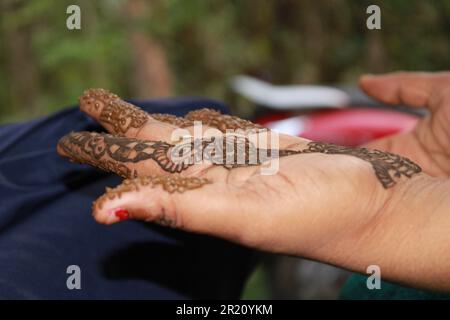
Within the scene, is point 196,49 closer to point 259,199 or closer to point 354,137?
point 354,137

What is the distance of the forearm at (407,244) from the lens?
84cm

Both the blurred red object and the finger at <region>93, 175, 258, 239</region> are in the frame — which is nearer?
→ the finger at <region>93, 175, 258, 239</region>

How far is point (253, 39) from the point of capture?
5020 millimetres

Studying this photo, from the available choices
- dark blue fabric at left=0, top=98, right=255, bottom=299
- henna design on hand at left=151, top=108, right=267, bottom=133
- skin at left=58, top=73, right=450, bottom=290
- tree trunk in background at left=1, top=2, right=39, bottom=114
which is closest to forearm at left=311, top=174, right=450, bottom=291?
skin at left=58, top=73, right=450, bottom=290

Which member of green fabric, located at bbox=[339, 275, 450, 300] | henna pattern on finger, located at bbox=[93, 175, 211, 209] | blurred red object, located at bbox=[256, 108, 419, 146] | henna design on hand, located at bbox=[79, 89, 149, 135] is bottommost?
green fabric, located at bbox=[339, 275, 450, 300]

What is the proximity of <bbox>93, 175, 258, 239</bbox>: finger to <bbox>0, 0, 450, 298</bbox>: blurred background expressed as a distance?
2737 millimetres

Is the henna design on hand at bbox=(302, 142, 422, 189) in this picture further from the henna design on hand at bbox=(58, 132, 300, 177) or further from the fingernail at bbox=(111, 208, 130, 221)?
the fingernail at bbox=(111, 208, 130, 221)

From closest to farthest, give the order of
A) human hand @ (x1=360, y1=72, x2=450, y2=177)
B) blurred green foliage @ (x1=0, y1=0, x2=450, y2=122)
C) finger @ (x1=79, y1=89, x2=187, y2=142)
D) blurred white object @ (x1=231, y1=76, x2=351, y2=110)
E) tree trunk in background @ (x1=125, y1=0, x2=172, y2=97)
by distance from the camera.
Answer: finger @ (x1=79, y1=89, x2=187, y2=142), human hand @ (x1=360, y1=72, x2=450, y2=177), blurred white object @ (x1=231, y1=76, x2=351, y2=110), tree trunk in background @ (x1=125, y1=0, x2=172, y2=97), blurred green foliage @ (x1=0, y1=0, x2=450, y2=122)

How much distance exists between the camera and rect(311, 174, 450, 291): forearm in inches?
32.9

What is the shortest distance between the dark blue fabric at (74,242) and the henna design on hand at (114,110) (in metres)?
0.26

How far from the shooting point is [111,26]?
368 centimetres

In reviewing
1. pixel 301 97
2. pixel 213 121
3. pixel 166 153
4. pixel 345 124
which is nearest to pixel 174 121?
pixel 213 121

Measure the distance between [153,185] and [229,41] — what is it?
426 centimetres

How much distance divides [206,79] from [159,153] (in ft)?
14.1
